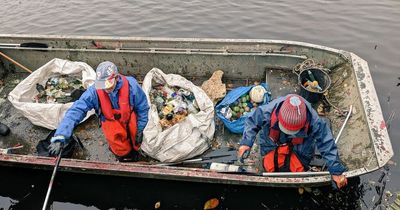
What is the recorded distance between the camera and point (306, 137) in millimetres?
4223

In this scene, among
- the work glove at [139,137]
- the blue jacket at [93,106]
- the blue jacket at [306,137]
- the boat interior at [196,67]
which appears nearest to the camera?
the blue jacket at [306,137]

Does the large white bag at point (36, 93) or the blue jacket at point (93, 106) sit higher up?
the blue jacket at point (93, 106)

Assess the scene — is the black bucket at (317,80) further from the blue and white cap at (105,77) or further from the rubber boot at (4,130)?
the rubber boot at (4,130)

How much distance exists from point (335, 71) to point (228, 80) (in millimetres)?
1947

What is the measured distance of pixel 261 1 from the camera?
1070 cm

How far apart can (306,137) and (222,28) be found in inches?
247

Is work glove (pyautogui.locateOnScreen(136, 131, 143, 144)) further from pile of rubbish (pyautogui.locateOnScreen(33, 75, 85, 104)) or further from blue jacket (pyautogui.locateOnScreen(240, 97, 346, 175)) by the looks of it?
pile of rubbish (pyautogui.locateOnScreen(33, 75, 85, 104))

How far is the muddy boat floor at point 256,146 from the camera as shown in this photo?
15.7 feet

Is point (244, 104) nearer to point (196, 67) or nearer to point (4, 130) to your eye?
point (196, 67)

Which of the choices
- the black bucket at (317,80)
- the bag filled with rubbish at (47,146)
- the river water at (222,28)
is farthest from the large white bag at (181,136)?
the black bucket at (317,80)

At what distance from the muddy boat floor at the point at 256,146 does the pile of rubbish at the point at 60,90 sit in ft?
1.84

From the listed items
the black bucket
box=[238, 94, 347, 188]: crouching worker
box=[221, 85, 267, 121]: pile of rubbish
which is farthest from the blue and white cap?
the black bucket

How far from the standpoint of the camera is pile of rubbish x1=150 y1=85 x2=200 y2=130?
19.2 feet

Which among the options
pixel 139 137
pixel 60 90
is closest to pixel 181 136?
pixel 139 137
